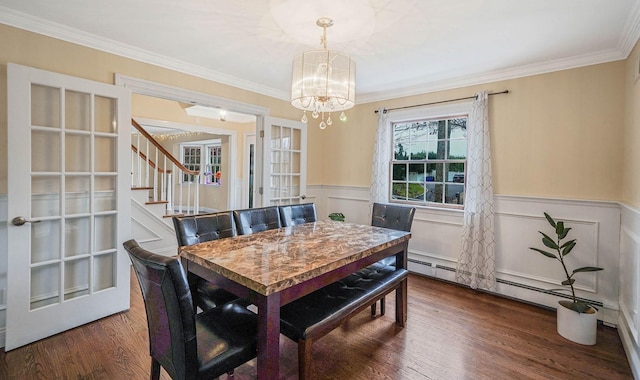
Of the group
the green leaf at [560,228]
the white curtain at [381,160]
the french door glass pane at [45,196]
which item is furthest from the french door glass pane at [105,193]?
the green leaf at [560,228]

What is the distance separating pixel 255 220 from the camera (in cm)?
270

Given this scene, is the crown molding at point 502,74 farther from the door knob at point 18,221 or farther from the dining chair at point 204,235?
the door knob at point 18,221

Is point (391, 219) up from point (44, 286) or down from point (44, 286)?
up

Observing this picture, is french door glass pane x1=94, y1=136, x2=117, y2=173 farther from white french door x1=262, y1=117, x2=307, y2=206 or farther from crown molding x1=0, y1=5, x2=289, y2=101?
white french door x1=262, y1=117, x2=307, y2=206

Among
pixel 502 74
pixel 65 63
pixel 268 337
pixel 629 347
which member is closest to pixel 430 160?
pixel 502 74

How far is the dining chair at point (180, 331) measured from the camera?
121cm

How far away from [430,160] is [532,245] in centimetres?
148

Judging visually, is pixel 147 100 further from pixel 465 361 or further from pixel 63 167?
pixel 465 361

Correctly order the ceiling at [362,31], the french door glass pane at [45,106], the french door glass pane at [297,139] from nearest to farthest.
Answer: the ceiling at [362,31] < the french door glass pane at [45,106] < the french door glass pane at [297,139]

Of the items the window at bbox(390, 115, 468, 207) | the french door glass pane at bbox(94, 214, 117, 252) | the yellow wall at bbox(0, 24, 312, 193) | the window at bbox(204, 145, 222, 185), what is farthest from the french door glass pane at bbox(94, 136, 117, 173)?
the window at bbox(204, 145, 222, 185)

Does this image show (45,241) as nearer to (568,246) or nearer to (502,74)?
(568,246)

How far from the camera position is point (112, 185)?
2.71 m

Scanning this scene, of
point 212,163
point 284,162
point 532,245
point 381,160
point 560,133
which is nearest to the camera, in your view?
point 560,133

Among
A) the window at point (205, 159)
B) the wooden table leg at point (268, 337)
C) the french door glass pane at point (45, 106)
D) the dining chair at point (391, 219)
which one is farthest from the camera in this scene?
the window at point (205, 159)
